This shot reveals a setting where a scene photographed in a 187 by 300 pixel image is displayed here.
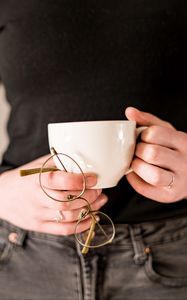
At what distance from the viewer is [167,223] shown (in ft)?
2.31

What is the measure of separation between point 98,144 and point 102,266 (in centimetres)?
29

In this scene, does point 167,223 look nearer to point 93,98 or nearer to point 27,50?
point 93,98

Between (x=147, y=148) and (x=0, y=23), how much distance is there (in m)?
0.40

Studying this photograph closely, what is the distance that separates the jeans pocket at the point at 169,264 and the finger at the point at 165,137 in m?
0.23

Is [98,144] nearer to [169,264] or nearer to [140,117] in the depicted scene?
[140,117]

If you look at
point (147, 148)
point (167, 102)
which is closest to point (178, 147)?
point (147, 148)

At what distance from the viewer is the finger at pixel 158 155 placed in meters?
0.52

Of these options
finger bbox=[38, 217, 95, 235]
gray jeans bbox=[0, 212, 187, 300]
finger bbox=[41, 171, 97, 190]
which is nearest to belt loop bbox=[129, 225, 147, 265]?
gray jeans bbox=[0, 212, 187, 300]

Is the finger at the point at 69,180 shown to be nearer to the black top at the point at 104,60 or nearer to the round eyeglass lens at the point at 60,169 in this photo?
the round eyeglass lens at the point at 60,169

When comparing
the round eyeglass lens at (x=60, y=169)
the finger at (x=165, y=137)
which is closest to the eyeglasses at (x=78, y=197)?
the round eyeglass lens at (x=60, y=169)

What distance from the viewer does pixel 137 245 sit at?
26.6 inches

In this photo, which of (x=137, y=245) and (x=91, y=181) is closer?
(x=91, y=181)

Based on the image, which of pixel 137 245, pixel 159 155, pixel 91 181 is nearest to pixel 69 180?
pixel 91 181

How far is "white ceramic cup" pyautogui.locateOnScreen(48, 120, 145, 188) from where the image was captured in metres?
0.47
